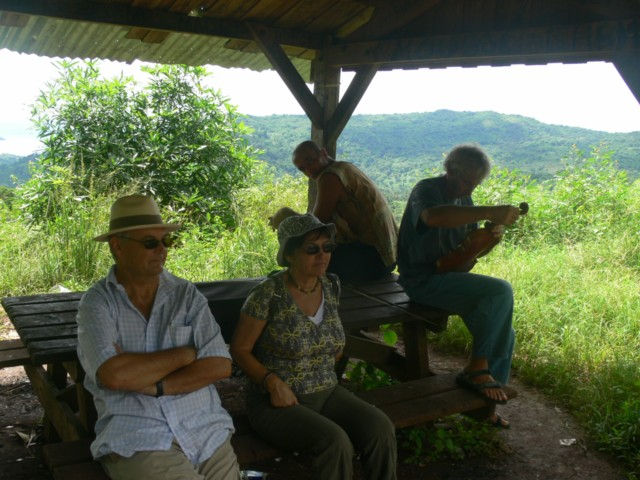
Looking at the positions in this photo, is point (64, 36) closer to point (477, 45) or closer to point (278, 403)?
point (477, 45)

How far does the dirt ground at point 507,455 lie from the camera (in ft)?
11.2

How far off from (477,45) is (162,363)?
122 inches

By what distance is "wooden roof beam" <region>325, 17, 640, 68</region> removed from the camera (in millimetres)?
3578

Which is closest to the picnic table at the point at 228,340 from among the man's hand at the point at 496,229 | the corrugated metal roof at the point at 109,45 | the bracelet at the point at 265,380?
the bracelet at the point at 265,380

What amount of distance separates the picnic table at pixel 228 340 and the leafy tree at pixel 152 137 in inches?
228

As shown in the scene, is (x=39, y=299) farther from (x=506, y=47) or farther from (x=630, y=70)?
(x=630, y=70)

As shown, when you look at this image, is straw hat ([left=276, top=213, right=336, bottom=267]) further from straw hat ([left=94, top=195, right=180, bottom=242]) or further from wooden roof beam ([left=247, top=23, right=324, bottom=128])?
wooden roof beam ([left=247, top=23, right=324, bottom=128])

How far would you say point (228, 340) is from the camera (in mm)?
3322

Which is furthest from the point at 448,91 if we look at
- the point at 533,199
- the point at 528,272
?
the point at 528,272

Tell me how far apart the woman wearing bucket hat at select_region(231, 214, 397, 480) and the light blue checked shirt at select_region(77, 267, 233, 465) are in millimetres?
256

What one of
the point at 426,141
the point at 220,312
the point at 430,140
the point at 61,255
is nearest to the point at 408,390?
the point at 220,312

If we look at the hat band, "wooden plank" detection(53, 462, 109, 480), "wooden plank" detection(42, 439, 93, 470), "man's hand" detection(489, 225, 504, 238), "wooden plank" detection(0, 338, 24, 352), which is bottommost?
"wooden plank" detection(53, 462, 109, 480)

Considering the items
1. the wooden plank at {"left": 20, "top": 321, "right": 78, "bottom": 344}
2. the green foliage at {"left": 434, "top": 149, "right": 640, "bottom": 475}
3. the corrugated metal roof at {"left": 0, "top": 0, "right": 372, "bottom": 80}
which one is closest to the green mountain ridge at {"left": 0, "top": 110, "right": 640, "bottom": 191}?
the green foliage at {"left": 434, "top": 149, "right": 640, "bottom": 475}

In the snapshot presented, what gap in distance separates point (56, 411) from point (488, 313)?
2.27 meters
